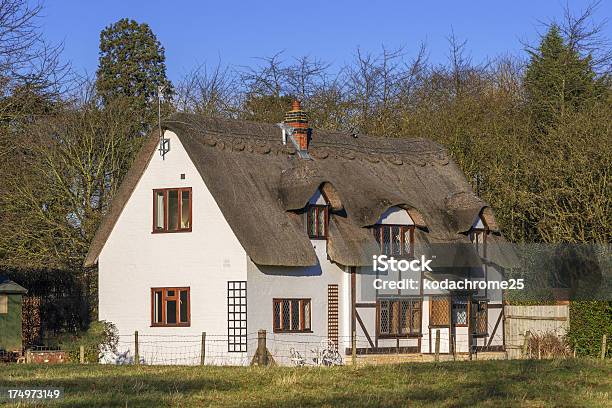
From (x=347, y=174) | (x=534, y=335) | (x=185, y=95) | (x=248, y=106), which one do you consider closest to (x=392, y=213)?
(x=347, y=174)

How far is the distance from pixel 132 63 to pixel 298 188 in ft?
93.8

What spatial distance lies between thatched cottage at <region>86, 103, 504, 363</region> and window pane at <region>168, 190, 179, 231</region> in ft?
0.14

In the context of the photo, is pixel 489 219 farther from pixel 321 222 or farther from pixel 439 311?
pixel 321 222

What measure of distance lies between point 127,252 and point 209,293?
3.53m

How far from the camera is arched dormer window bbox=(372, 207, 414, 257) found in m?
34.2

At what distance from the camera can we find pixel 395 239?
34.6 meters

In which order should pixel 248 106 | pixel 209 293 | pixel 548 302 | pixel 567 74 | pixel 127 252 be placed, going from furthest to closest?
pixel 248 106 < pixel 567 74 < pixel 548 302 < pixel 127 252 < pixel 209 293

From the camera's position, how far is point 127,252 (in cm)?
3378

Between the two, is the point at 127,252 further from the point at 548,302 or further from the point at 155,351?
the point at 548,302

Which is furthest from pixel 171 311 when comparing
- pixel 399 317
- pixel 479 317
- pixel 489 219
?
pixel 489 219

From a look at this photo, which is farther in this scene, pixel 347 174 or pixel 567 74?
pixel 567 74

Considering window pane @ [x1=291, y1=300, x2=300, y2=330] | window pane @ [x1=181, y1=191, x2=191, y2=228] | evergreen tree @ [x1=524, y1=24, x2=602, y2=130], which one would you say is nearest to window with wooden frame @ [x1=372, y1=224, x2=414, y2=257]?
window pane @ [x1=291, y1=300, x2=300, y2=330]

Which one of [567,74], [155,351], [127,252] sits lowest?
[155,351]

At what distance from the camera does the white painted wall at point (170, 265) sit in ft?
103
